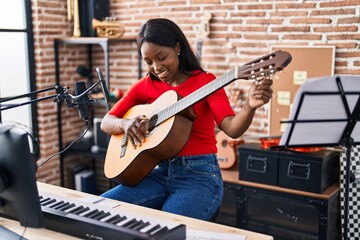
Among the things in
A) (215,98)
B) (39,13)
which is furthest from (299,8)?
(39,13)

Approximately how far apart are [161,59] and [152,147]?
40 cm

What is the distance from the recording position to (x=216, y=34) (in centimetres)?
340

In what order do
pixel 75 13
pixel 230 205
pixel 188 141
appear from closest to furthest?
pixel 188 141, pixel 230 205, pixel 75 13

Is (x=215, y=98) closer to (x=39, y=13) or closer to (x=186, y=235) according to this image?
(x=186, y=235)

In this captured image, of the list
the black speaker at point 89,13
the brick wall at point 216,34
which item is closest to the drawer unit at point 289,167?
the brick wall at point 216,34

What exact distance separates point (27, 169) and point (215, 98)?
98 centimetres

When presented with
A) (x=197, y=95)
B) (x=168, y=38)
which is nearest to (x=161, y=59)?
(x=168, y=38)

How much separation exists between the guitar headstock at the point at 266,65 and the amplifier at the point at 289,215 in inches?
53.5

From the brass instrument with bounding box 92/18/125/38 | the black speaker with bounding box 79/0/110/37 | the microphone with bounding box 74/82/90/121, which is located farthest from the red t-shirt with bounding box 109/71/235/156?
the black speaker with bounding box 79/0/110/37

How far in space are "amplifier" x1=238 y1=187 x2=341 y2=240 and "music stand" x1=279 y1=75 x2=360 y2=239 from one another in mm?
841

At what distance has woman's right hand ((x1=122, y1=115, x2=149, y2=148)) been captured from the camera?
203cm

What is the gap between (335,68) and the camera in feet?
9.64

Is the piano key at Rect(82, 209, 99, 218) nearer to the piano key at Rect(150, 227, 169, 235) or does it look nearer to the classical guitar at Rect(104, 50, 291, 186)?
the piano key at Rect(150, 227, 169, 235)

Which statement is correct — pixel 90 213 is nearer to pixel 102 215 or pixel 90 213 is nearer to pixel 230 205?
pixel 102 215
